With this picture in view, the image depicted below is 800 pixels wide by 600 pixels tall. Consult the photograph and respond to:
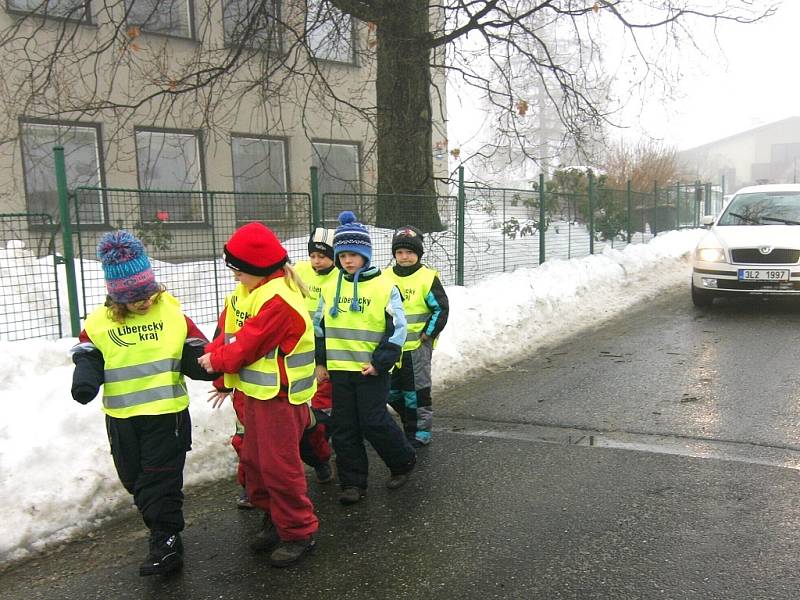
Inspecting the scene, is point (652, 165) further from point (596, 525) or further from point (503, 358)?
point (596, 525)

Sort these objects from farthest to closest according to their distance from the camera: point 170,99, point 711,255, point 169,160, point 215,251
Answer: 1. point 169,160
2. point 170,99
3. point 711,255
4. point 215,251

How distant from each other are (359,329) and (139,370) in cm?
125

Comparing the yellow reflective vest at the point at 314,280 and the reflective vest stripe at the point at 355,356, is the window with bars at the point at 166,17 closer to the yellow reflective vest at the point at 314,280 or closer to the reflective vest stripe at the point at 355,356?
the yellow reflective vest at the point at 314,280

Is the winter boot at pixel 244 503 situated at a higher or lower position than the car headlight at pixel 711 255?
lower

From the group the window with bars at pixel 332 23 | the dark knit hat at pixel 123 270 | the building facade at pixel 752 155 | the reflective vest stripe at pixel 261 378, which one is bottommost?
the reflective vest stripe at pixel 261 378

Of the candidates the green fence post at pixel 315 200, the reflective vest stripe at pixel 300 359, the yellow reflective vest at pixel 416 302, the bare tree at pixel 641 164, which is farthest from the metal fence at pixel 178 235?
the bare tree at pixel 641 164

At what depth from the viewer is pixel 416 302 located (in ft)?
15.0

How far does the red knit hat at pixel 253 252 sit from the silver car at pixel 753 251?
7.98m

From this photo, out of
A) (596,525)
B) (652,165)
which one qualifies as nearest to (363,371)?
(596,525)

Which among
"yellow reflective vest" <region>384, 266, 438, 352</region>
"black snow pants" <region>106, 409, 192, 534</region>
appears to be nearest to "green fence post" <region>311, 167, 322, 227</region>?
"yellow reflective vest" <region>384, 266, 438, 352</region>

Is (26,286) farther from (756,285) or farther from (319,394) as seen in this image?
(756,285)

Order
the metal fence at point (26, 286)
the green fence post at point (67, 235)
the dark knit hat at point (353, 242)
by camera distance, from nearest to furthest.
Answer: the dark knit hat at point (353, 242) < the green fence post at point (67, 235) < the metal fence at point (26, 286)

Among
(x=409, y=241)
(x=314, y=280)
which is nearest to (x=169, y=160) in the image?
(x=314, y=280)

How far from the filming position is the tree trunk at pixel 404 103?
10.2 metres
